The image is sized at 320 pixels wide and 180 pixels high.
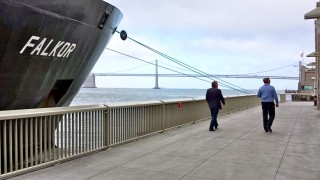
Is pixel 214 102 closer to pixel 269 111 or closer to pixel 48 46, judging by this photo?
pixel 269 111

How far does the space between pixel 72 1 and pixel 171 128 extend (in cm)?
482

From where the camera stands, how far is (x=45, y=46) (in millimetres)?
7664

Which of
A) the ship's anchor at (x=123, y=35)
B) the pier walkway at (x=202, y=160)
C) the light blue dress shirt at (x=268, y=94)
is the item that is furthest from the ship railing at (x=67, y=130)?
the light blue dress shirt at (x=268, y=94)

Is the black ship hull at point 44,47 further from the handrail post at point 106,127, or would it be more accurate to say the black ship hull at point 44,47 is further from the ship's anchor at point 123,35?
the handrail post at point 106,127

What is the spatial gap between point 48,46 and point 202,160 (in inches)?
149

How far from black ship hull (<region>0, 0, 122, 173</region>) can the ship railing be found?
0.29ft

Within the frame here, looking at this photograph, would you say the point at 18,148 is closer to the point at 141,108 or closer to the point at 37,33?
the point at 37,33

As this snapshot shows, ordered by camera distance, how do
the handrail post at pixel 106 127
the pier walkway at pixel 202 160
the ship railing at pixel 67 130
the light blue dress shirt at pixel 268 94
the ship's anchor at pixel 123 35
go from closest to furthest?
the ship railing at pixel 67 130, the pier walkway at pixel 202 160, the handrail post at pixel 106 127, the light blue dress shirt at pixel 268 94, the ship's anchor at pixel 123 35

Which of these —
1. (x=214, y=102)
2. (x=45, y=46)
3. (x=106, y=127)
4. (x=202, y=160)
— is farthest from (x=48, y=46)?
(x=214, y=102)

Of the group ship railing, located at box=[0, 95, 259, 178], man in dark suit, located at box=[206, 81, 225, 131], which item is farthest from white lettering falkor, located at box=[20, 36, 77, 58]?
man in dark suit, located at box=[206, 81, 225, 131]

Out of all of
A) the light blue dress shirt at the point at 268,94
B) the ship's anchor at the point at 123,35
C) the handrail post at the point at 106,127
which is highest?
the ship's anchor at the point at 123,35

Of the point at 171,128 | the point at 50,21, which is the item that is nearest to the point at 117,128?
the point at 50,21

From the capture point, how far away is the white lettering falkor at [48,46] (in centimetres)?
724

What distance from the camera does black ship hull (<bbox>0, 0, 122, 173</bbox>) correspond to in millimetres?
6793
